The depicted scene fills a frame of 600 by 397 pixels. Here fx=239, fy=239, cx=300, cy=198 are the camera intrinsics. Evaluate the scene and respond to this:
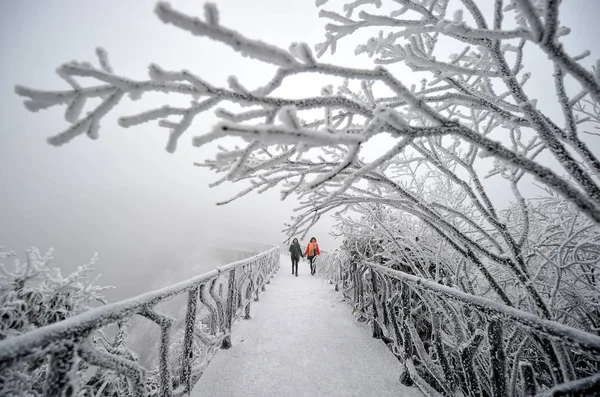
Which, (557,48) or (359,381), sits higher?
(557,48)

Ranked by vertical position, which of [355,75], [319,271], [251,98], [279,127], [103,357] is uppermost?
[355,75]

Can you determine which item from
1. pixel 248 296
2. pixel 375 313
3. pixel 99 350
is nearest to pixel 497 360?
pixel 99 350

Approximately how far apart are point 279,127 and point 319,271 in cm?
1224

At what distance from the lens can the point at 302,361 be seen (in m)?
3.06

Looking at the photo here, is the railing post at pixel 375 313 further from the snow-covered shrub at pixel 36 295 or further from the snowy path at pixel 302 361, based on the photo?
the snow-covered shrub at pixel 36 295

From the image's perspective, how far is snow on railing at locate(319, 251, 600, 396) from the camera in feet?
3.87

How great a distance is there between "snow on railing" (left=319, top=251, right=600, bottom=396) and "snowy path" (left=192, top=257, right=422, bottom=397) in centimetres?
30

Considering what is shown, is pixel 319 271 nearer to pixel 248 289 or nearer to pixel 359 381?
pixel 248 289

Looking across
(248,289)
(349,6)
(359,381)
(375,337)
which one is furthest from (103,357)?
(248,289)

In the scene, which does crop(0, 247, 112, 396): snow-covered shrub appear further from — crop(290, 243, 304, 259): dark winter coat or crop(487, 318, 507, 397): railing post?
crop(290, 243, 304, 259): dark winter coat

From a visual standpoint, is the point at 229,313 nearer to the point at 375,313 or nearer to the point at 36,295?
the point at 36,295

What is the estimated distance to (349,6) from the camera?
1.82m

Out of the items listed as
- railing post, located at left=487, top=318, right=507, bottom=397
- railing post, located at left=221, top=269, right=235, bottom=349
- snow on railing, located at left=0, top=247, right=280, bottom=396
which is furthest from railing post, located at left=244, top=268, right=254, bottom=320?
railing post, located at left=487, top=318, right=507, bottom=397

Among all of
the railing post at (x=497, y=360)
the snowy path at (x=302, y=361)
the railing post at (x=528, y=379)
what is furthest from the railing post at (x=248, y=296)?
the railing post at (x=528, y=379)
